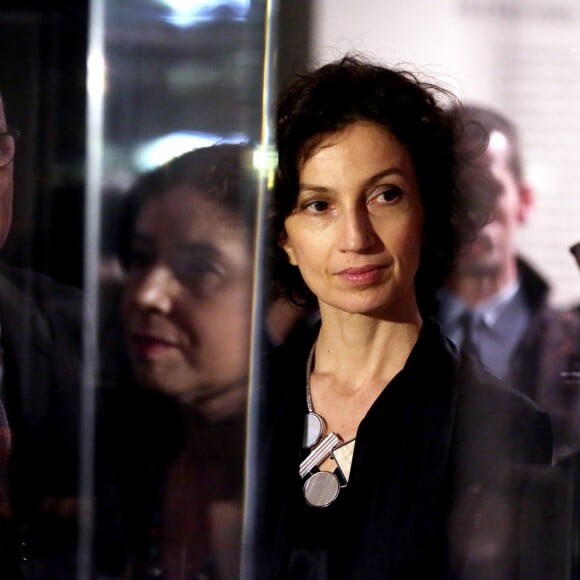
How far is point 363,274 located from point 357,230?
0.06 m

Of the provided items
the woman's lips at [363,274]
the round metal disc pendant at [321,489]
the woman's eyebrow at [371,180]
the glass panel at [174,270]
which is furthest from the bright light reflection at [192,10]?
the round metal disc pendant at [321,489]

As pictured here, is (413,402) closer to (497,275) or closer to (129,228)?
(497,275)

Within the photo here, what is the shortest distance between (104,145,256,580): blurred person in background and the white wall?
0.33 m

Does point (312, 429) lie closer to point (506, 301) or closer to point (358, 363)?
point (358, 363)

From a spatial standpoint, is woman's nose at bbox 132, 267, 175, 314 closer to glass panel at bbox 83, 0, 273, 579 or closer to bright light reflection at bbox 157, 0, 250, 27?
glass panel at bbox 83, 0, 273, 579

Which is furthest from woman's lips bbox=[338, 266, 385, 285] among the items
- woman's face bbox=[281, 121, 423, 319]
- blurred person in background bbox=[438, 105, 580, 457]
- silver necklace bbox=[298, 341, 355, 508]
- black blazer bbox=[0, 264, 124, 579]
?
black blazer bbox=[0, 264, 124, 579]

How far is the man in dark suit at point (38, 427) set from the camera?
4.61 feet

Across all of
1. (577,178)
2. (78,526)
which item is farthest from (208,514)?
(577,178)

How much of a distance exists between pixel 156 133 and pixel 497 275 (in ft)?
1.72

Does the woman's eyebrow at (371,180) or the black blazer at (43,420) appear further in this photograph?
the black blazer at (43,420)

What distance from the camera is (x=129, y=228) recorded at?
4.54 feet

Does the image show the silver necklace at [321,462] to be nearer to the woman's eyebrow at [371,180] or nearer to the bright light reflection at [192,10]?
the woman's eyebrow at [371,180]

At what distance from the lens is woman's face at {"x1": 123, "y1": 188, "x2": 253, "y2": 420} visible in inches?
53.9

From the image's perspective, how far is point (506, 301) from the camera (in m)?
1.32
